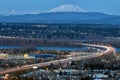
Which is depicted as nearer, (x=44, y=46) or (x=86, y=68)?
(x=86, y=68)

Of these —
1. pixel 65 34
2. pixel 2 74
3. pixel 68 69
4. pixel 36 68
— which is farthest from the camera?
pixel 65 34

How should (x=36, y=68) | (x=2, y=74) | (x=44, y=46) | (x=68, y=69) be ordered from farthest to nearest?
(x=44, y=46) < (x=68, y=69) < (x=36, y=68) < (x=2, y=74)

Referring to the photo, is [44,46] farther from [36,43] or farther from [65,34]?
[65,34]

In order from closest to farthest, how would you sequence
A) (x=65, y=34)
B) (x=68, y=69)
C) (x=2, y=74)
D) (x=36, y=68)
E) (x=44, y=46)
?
(x=2, y=74) → (x=36, y=68) → (x=68, y=69) → (x=44, y=46) → (x=65, y=34)

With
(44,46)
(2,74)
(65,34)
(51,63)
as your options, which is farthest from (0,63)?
(65,34)

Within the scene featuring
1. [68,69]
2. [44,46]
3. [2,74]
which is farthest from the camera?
[44,46]

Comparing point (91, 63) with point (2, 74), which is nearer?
point (2, 74)

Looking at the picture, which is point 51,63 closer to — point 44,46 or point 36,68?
point 36,68

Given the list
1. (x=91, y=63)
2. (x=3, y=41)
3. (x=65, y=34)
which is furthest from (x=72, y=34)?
(x=91, y=63)

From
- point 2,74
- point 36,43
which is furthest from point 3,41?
point 2,74
